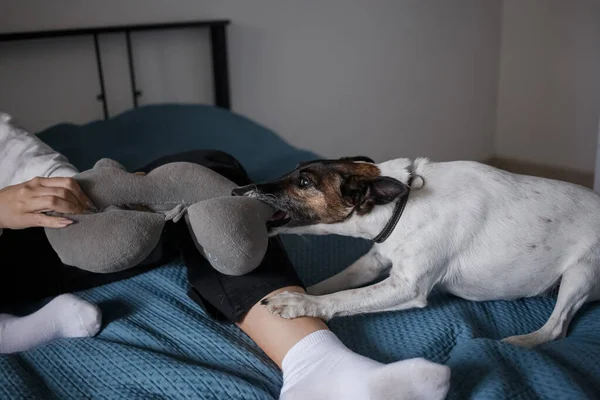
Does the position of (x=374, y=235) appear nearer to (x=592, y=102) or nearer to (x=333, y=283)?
(x=333, y=283)

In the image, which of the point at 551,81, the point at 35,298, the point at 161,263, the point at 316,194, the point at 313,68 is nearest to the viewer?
the point at 316,194

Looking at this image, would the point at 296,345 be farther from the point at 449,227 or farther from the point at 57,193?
the point at 57,193

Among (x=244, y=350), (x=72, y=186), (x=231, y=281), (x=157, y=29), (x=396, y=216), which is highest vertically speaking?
(x=157, y=29)

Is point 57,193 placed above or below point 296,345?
above

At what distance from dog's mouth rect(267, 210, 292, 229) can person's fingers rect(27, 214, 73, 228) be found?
416mm

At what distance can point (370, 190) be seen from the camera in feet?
4.36

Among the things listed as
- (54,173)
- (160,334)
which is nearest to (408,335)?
(160,334)

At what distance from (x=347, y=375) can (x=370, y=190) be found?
42 cm

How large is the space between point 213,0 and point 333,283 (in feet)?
6.55

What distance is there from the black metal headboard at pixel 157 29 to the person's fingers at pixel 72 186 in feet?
4.34

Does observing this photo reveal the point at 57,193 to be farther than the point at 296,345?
Yes

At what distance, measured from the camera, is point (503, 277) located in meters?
1.39

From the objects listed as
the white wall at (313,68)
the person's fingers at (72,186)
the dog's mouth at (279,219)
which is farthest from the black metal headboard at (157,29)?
the dog's mouth at (279,219)

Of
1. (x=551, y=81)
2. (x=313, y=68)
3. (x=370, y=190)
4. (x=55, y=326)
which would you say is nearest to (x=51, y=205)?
(x=55, y=326)
